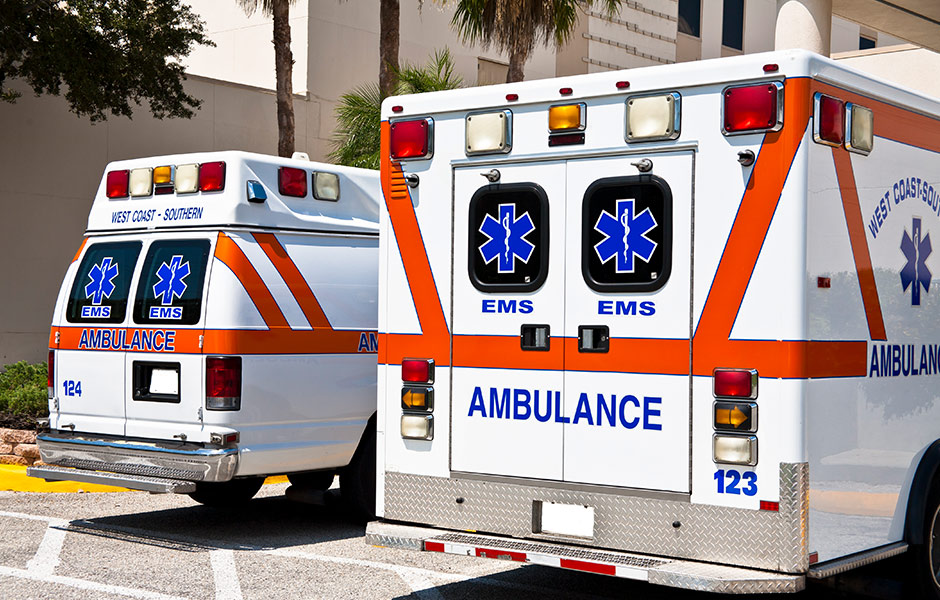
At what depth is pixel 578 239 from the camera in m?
6.18

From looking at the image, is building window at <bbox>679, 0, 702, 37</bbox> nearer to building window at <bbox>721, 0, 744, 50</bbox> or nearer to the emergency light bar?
building window at <bbox>721, 0, 744, 50</bbox>

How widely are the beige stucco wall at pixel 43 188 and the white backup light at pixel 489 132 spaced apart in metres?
12.4

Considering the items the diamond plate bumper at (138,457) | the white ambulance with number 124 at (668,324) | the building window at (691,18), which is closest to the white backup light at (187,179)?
the diamond plate bumper at (138,457)

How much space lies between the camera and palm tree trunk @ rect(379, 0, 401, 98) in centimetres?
1745

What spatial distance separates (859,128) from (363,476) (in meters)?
5.00

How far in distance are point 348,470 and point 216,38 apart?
52.0 feet

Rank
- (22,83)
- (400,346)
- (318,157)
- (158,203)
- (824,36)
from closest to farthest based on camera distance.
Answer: (400,346) → (158,203) → (824,36) → (22,83) → (318,157)

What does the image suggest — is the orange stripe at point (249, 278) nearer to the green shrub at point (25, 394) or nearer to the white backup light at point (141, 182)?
the white backup light at point (141, 182)

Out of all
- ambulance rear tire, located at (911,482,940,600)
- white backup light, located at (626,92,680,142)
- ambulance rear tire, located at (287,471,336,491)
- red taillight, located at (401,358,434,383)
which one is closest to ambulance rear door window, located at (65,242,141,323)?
ambulance rear tire, located at (287,471,336,491)

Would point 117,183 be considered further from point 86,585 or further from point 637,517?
point 637,517

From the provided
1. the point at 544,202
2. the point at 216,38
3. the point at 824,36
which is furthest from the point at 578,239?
the point at 216,38

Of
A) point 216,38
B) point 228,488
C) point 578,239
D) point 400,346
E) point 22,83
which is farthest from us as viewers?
point 216,38

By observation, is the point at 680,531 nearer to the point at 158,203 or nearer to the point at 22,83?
the point at 158,203

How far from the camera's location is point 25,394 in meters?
13.4
